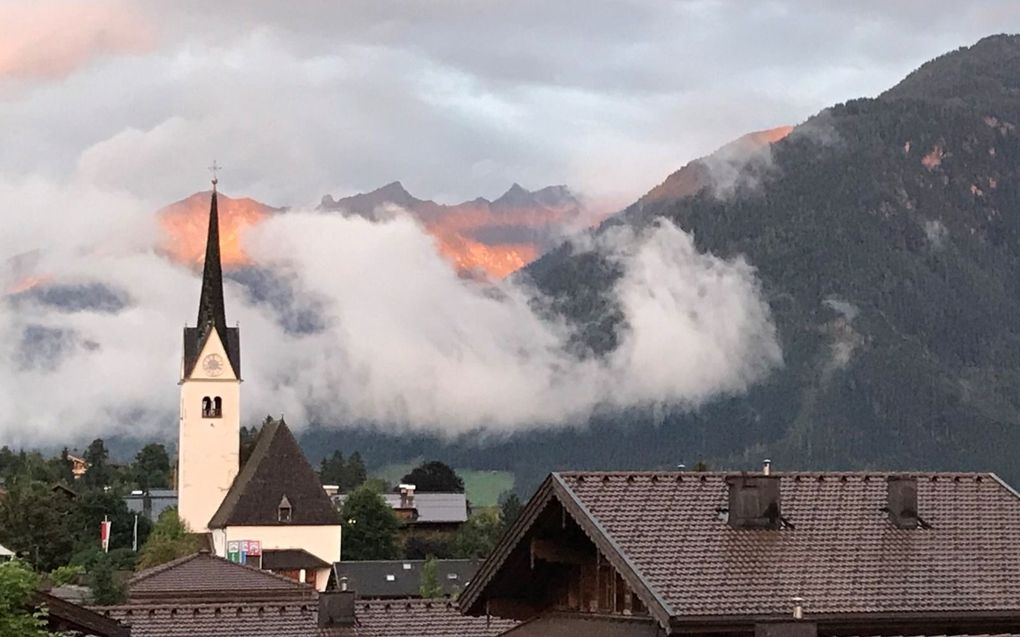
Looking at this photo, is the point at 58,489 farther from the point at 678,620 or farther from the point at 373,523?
the point at 678,620

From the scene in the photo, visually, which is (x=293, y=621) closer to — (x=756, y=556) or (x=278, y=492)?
(x=756, y=556)

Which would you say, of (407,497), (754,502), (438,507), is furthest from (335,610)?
(438,507)

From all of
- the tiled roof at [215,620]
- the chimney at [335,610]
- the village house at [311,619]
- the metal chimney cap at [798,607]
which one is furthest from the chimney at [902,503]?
the chimney at [335,610]

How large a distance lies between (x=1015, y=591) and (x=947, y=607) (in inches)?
46.6

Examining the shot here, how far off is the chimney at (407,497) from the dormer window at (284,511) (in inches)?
1346

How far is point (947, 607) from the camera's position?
74.4 ft

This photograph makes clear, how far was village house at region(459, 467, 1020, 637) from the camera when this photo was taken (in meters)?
22.0

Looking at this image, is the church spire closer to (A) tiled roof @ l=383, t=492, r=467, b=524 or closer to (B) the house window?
(B) the house window

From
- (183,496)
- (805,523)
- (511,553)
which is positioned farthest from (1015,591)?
(183,496)

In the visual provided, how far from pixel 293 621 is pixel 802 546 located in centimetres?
1685

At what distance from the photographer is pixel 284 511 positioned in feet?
370

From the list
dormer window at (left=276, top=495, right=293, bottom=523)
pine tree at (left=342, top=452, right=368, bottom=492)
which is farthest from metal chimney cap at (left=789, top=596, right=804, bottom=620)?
pine tree at (left=342, top=452, right=368, bottom=492)

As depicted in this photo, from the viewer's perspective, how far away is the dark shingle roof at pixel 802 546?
21984 mm

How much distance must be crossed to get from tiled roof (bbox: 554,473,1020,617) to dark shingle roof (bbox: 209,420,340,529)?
8977 centimetres
